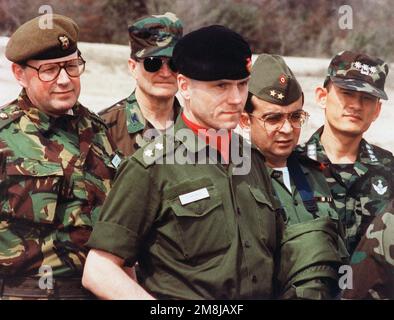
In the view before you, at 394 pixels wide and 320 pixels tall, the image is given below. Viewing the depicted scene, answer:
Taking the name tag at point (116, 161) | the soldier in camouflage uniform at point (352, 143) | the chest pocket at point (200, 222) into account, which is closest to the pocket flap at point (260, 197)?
the chest pocket at point (200, 222)

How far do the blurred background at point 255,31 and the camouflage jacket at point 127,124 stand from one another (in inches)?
17.4

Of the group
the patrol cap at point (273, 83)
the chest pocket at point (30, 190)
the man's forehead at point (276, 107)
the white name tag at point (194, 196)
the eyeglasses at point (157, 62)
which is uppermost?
the white name tag at point (194, 196)

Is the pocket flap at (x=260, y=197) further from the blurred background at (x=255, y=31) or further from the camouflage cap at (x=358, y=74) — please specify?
the blurred background at (x=255, y=31)

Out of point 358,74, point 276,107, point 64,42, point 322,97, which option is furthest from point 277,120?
point 64,42

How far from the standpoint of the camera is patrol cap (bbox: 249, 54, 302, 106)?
4.16m

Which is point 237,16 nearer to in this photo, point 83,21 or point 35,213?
point 83,21

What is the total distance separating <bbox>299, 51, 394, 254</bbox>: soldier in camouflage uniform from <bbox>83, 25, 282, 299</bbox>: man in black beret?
1003mm

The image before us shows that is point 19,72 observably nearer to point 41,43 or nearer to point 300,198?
point 41,43

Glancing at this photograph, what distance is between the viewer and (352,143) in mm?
4523

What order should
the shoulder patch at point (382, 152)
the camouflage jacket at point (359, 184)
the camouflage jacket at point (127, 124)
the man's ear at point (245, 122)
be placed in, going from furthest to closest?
the shoulder patch at point (382, 152)
the camouflage jacket at point (127, 124)
the camouflage jacket at point (359, 184)
the man's ear at point (245, 122)

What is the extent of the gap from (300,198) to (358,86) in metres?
0.72

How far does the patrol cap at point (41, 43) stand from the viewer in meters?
3.96

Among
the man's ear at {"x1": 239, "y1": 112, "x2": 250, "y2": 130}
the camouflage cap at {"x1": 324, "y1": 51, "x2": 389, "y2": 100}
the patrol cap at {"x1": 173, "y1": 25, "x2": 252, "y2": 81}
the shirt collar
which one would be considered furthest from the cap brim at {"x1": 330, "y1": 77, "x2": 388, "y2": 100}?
the patrol cap at {"x1": 173, "y1": 25, "x2": 252, "y2": 81}

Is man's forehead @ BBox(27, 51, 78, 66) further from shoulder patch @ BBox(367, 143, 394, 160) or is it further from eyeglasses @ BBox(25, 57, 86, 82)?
shoulder patch @ BBox(367, 143, 394, 160)
